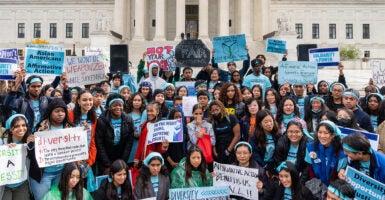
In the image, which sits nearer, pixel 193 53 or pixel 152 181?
pixel 152 181

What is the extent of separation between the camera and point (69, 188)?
6547 mm

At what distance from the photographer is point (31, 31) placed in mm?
68625

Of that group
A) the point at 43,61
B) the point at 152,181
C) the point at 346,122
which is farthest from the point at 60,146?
the point at 43,61

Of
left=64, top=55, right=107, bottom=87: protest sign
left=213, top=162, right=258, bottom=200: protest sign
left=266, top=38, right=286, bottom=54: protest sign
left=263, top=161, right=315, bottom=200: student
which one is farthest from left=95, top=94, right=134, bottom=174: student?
left=266, top=38, right=286, bottom=54: protest sign

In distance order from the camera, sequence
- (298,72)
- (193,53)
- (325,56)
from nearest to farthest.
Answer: (298,72)
(193,53)
(325,56)

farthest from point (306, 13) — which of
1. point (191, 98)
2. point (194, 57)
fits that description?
point (191, 98)

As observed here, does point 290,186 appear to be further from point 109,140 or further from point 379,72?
point 379,72

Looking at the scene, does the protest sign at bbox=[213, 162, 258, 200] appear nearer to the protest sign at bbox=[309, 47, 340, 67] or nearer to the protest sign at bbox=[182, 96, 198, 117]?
the protest sign at bbox=[182, 96, 198, 117]

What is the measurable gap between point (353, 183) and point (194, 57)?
9.73 metres

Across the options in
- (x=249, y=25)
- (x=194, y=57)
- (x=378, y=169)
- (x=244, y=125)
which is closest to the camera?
(x=378, y=169)

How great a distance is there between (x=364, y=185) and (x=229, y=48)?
423 inches

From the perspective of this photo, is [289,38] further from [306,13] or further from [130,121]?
[130,121]

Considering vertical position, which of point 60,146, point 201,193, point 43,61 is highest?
point 43,61

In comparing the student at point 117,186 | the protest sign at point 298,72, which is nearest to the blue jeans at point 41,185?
the student at point 117,186
